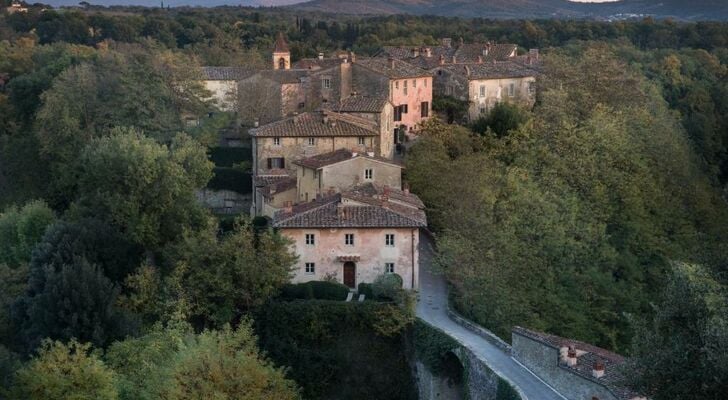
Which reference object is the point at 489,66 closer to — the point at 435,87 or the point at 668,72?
the point at 435,87

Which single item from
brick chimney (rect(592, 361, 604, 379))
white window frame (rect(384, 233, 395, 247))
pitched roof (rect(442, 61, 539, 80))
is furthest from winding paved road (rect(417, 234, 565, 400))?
pitched roof (rect(442, 61, 539, 80))

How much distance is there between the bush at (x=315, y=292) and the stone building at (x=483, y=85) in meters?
25.7

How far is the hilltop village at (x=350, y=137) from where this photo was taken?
4053cm

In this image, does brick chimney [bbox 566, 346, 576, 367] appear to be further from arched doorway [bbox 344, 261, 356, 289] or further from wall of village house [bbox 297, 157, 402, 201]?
wall of village house [bbox 297, 157, 402, 201]

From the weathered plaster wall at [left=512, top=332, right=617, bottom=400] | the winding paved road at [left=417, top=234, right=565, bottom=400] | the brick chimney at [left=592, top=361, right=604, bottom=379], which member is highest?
the brick chimney at [left=592, top=361, right=604, bottom=379]

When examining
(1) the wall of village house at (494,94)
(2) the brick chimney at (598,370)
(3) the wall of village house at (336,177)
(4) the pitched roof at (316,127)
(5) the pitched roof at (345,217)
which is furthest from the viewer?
(1) the wall of village house at (494,94)

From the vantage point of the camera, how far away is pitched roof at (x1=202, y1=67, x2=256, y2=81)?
66.7 meters

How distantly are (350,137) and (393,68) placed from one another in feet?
34.7

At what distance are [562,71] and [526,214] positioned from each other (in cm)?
1985

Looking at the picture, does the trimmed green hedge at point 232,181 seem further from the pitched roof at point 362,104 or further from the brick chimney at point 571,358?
the brick chimney at point 571,358

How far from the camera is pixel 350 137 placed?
164 feet

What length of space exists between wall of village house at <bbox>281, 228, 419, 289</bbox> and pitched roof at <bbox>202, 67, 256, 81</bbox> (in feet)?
88.8

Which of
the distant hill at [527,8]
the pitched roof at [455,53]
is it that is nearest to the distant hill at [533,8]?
the distant hill at [527,8]

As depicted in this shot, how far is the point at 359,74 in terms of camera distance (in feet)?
A: 190
